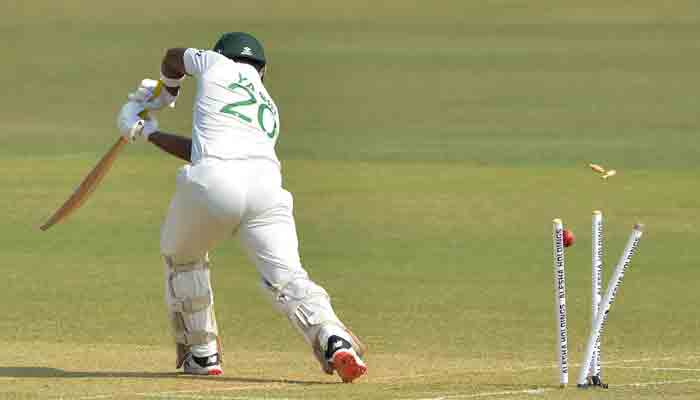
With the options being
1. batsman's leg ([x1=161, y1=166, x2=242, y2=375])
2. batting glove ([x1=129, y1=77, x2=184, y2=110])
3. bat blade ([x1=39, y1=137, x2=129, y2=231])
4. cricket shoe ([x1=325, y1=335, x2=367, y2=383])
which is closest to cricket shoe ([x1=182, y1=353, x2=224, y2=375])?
batsman's leg ([x1=161, y1=166, x2=242, y2=375])

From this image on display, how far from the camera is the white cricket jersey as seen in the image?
9258 millimetres

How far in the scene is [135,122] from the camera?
973cm

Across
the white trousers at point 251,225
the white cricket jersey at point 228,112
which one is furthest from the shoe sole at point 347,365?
the white cricket jersey at point 228,112

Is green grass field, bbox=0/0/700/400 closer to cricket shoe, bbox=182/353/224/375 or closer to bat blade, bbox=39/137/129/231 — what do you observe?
cricket shoe, bbox=182/353/224/375

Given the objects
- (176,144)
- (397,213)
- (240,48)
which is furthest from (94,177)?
(397,213)

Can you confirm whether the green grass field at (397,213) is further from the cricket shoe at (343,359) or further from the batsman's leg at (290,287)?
the batsman's leg at (290,287)

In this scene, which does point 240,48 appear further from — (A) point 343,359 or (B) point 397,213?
(B) point 397,213

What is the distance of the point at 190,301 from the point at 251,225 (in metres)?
0.59

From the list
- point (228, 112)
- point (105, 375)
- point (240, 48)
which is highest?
point (240, 48)

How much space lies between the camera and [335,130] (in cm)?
2944

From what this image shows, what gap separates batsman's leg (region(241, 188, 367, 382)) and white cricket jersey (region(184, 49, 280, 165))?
32 centimetres

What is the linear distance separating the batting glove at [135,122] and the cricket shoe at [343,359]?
5.08 feet

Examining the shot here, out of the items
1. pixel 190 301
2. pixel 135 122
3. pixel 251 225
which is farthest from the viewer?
pixel 135 122

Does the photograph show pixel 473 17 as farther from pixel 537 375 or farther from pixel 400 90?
pixel 537 375
